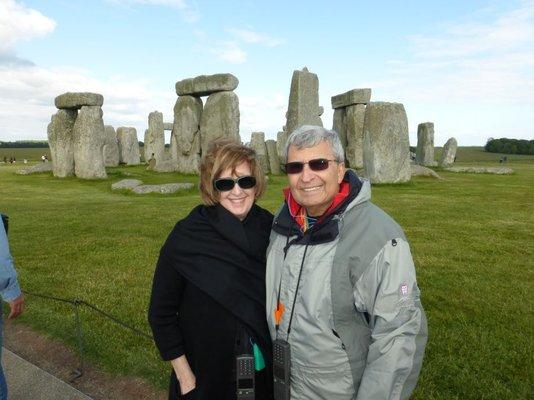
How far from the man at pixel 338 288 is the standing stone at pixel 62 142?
17188 mm

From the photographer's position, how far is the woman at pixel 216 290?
6.56 feet

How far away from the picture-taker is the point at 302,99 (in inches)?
679

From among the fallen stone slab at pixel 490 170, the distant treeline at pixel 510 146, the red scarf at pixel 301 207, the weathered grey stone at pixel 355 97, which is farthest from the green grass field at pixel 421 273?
the distant treeline at pixel 510 146

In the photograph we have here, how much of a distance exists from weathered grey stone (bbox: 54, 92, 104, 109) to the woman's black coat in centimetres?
1622

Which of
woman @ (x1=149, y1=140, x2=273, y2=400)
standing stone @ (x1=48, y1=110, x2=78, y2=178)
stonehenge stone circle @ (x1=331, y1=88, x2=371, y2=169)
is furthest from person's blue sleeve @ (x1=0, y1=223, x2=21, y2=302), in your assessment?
stonehenge stone circle @ (x1=331, y1=88, x2=371, y2=169)

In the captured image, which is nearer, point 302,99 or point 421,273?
point 421,273

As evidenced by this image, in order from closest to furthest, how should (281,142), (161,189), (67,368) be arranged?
(67,368), (161,189), (281,142)

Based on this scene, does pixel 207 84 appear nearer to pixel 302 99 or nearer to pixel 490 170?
pixel 302 99

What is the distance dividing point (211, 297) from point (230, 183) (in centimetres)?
52

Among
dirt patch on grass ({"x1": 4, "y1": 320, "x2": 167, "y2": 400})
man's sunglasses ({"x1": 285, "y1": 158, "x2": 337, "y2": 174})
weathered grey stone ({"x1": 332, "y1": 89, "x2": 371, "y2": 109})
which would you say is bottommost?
dirt patch on grass ({"x1": 4, "y1": 320, "x2": 167, "y2": 400})

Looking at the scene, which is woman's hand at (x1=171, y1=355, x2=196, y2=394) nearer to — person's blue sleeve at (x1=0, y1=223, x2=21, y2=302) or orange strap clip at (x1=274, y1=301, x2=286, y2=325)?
orange strap clip at (x1=274, y1=301, x2=286, y2=325)

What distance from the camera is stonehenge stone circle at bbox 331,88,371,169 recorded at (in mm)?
20797

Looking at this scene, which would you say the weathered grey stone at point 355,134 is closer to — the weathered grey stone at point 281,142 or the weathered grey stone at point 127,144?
the weathered grey stone at point 281,142

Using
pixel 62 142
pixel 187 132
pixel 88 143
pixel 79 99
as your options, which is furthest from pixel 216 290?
pixel 62 142
